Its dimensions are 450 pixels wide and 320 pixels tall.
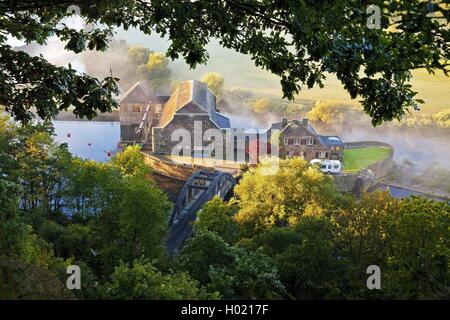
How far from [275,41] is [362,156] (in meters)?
32.4

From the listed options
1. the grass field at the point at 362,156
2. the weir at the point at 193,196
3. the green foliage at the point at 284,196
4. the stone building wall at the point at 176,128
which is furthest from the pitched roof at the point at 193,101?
the green foliage at the point at 284,196

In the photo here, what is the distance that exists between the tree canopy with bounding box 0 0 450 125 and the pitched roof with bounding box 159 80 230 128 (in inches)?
1083

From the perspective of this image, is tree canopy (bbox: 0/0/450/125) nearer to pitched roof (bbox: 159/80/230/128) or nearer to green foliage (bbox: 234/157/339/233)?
green foliage (bbox: 234/157/339/233)

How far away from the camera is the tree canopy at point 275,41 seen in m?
5.12

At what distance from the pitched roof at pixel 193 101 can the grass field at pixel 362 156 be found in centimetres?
918

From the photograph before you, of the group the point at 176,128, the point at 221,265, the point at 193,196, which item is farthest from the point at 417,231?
the point at 176,128

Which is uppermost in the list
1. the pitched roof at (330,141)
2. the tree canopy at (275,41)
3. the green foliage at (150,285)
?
the tree canopy at (275,41)

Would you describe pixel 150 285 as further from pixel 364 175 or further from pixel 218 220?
pixel 364 175

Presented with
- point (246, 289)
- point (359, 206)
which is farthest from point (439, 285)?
point (359, 206)

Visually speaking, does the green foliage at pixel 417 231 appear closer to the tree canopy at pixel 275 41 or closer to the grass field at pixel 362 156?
the tree canopy at pixel 275 41

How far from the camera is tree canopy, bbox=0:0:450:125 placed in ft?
16.8

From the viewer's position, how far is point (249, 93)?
4088 centimetres
